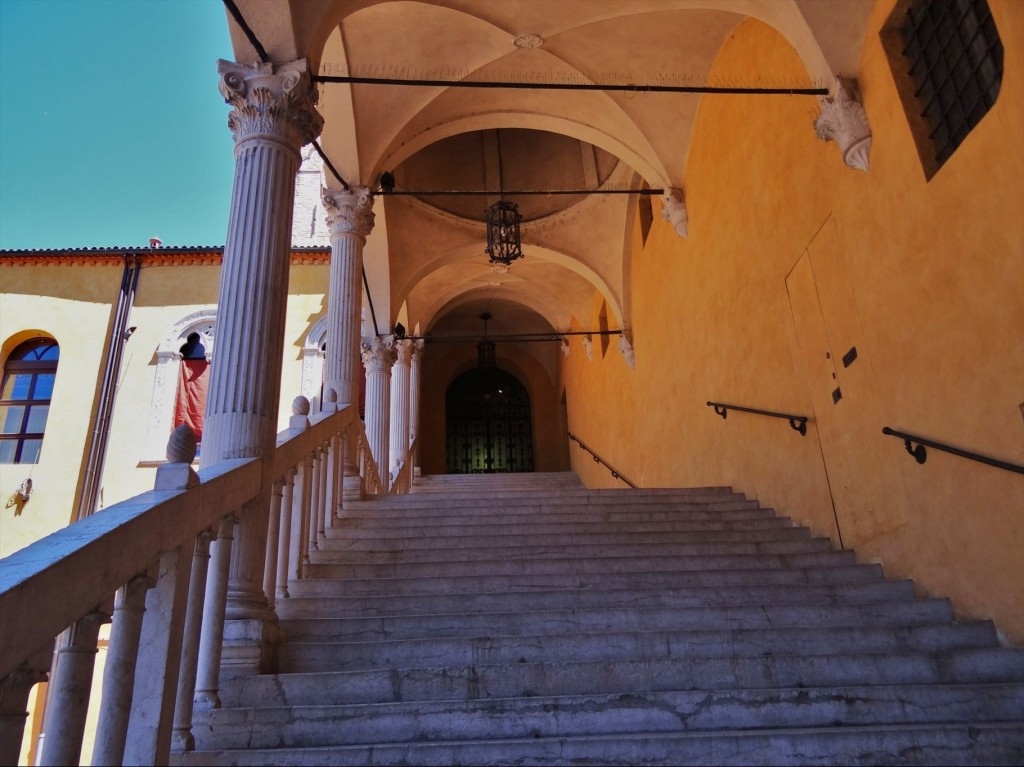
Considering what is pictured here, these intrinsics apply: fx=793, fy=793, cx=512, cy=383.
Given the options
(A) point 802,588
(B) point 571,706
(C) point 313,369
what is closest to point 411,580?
(B) point 571,706

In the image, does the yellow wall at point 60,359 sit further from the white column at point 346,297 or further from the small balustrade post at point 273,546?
the small balustrade post at point 273,546

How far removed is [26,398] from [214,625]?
47.7 ft

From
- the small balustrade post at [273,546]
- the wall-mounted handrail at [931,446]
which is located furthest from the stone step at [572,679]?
the wall-mounted handrail at [931,446]

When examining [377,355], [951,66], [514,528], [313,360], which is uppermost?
[313,360]

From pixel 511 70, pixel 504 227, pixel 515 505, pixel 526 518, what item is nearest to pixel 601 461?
pixel 504 227

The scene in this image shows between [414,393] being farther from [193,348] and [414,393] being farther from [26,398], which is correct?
[26,398]

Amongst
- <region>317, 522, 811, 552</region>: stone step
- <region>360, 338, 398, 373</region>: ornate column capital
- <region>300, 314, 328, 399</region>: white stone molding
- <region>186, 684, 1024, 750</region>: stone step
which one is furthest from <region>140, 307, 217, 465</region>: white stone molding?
<region>186, 684, 1024, 750</region>: stone step

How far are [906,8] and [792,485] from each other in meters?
3.69

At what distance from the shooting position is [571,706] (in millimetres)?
3104

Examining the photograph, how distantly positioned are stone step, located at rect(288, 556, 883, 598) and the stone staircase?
0.01 meters

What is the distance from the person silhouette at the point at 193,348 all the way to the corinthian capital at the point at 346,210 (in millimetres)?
8208

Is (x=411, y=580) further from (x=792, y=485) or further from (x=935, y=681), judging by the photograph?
(x=792, y=485)

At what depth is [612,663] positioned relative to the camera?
344cm

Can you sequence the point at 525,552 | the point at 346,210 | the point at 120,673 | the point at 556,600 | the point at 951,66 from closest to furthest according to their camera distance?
the point at 120,673 < the point at 556,600 < the point at 951,66 < the point at 525,552 < the point at 346,210
